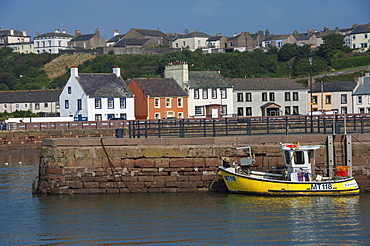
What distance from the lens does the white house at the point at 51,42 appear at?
522ft

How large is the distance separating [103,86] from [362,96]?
29990mm

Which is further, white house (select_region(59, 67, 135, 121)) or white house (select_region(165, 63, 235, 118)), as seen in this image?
white house (select_region(165, 63, 235, 118))

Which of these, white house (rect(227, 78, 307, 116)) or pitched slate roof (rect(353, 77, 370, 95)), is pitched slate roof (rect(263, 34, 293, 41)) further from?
pitched slate roof (rect(353, 77, 370, 95))

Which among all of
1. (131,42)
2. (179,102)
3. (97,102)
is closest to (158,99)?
(179,102)

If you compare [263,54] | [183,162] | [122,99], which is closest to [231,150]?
[183,162]

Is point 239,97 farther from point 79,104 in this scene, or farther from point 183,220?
point 183,220

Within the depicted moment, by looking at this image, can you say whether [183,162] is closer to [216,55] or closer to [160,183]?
[160,183]

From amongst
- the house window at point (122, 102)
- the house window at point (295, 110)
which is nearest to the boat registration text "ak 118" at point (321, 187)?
the house window at point (122, 102)

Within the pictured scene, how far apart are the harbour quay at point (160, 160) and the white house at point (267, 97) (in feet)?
153

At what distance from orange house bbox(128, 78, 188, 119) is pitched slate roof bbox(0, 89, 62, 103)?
20.7 meters

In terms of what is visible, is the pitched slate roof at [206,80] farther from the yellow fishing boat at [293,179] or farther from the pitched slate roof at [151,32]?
the pitched slate roof at [151,32]

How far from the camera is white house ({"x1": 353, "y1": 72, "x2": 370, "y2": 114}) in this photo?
227ft

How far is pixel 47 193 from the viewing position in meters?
25.0

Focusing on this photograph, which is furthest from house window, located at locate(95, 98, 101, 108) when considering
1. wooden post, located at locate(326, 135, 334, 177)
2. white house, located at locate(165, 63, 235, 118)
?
wooden post, located at locate(326, 135, 334, 177)
